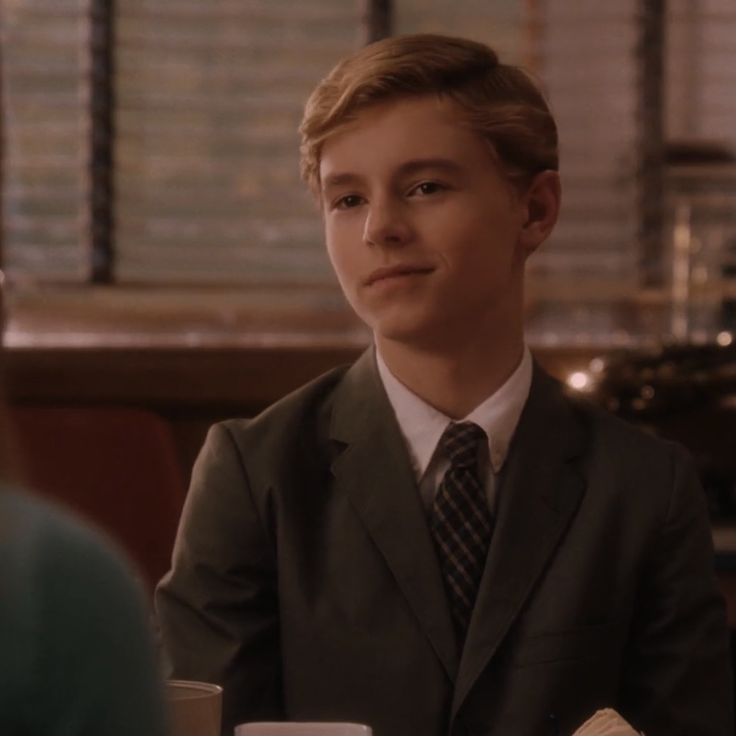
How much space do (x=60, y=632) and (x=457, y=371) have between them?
81cm

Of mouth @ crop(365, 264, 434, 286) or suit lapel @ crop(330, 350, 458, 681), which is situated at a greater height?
mouth @ crop(365, 264, 434, 286)

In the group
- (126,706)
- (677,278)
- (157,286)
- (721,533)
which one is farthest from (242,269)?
(126,706)

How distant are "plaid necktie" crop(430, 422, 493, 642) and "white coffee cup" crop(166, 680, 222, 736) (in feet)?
0.83

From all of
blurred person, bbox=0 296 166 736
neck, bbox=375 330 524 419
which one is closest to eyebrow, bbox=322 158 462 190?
neck, bbox=375 330 524 419

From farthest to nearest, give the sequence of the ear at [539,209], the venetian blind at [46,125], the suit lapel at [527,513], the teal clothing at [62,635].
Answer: the venetian blind at [46,125] → the ear at [539,209] → the suit lapel at [527,513] → the teal clothing at [62,635]

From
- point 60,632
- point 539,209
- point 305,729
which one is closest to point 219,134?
point 539,209

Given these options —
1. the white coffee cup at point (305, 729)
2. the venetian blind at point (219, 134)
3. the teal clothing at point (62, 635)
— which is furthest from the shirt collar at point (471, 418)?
the venetian blind at point (219, 134)

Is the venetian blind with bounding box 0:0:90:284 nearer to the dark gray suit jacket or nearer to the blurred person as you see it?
the dark gray suit jacket

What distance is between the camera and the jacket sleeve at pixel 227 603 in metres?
1.14

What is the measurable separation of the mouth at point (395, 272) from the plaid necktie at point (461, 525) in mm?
109

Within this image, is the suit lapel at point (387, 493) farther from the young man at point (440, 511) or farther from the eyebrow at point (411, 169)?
the eyebrow at point (411, 169)

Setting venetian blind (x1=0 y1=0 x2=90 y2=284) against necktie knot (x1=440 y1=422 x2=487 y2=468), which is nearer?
necktie knot (x1=440 y1=422 x2=487 y2=468)

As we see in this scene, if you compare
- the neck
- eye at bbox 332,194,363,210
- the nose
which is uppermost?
eye at bbox 332,194,363,210

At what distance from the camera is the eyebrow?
112 cm
